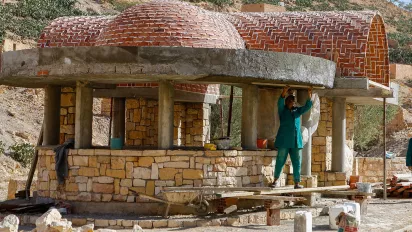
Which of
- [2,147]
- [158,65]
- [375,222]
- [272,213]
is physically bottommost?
[375,222]

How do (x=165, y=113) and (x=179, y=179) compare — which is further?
(x=165, y=113)

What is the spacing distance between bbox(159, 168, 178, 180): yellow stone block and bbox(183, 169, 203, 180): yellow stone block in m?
0.16

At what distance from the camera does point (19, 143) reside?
26969 millimetres

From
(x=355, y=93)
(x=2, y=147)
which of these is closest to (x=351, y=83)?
(x=355, y=93)

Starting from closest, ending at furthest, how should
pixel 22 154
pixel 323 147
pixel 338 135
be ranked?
1. pixel 338 135
2. pixel 323 147
3. pixel 22 154

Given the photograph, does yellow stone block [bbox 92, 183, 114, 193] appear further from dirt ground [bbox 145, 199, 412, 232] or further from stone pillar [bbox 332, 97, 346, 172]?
stone pillar [bbox 332, 97, 346, 172]

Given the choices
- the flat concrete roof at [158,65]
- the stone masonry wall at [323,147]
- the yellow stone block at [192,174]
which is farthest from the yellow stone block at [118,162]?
the stone masonry wall at [323,147]

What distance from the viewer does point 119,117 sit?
18047 mm

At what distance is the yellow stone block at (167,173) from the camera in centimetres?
1166

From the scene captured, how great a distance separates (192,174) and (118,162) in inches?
49.4

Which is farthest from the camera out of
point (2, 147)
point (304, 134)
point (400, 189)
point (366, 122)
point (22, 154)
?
point (366, 122)

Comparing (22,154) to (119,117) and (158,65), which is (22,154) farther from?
(158,65)

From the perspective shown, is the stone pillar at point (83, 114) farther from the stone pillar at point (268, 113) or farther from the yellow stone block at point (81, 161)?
the stone pillar at point (268, 113)

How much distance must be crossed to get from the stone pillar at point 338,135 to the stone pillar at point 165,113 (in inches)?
228
